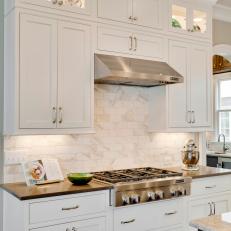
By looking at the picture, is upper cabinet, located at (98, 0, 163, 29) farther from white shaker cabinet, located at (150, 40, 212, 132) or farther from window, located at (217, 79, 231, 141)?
window, located at (217, 79, 231, 141)

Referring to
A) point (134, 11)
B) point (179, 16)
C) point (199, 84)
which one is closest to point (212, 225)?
point (134, 11)

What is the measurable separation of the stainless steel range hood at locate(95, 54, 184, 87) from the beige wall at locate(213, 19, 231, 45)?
142cm

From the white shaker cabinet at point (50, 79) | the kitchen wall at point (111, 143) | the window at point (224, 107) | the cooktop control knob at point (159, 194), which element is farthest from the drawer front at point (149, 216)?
the window at point (224, 107)

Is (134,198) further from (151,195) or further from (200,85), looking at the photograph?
(200,85)

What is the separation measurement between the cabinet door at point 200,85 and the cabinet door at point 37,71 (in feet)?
5.78

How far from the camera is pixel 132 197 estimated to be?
3031 mm

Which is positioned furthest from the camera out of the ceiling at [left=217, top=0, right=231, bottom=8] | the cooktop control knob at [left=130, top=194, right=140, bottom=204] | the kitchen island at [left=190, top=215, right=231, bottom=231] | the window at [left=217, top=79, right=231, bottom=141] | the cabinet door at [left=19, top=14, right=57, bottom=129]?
the window at [left=217, top=79, right=231, bottom=141]

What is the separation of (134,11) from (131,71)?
72 cm

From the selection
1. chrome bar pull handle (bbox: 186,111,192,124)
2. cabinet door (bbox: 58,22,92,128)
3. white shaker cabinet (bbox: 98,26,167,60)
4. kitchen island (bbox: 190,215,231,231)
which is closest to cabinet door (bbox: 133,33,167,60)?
white shaker cabinet (bbox: 98,26,167,60)

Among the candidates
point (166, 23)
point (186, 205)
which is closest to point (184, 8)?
point (166, 23)

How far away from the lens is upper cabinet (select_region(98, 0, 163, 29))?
133 inches

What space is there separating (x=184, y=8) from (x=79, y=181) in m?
2.34

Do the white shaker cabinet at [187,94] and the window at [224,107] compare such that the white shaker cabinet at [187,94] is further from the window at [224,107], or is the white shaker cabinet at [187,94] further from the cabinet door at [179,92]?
the window at [224,107]

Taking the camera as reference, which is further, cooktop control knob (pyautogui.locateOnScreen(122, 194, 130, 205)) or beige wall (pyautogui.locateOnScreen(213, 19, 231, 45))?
beige wall (pyautogui.locateOnScreen(213, 19, 231, 45))
